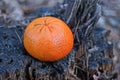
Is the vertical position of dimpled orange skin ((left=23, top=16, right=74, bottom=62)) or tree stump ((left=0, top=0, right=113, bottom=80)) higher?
dimpled orange skin ((left=23, top=16, right=74, bottom=62))

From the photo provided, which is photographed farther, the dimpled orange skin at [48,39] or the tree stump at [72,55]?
the tree stump at [72,55]

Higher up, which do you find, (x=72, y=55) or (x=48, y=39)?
(x=48, y=39)

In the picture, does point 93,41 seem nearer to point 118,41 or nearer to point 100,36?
point 100,36

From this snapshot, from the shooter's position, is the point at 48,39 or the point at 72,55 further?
the point at 72,55

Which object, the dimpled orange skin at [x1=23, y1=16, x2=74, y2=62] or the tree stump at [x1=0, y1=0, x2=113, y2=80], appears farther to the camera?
the tree stump at [x1=0, y1=0, x2=113, y2=80]

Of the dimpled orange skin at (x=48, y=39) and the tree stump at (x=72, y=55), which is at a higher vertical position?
the dimpled orange skin at (x=48, y=39)
